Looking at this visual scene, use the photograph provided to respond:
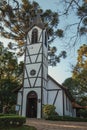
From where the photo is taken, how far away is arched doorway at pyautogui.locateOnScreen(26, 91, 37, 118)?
2772 cm

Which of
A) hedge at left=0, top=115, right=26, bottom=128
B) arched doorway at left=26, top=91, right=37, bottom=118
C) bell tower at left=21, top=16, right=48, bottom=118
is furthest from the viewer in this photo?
arched doorway at left=26, top=91, right=37, bottom=118

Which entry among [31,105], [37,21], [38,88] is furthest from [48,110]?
[37,21]

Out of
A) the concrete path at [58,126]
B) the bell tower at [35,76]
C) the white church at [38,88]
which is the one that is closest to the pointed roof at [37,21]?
the bell tower at [35,76]

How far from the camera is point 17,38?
33.9 meters

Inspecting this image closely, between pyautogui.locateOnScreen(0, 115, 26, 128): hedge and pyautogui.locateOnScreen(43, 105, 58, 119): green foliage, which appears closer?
pyautogui.locateOnScreen(0, 115, 26, 128): hedge

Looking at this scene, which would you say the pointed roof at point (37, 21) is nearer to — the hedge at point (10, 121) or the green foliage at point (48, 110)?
the green foliage at point (48, 110)

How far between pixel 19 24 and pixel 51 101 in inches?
491

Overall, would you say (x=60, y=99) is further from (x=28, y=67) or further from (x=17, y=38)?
(x=17, y=38)

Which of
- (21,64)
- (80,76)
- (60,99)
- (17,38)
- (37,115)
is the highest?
(17,38)

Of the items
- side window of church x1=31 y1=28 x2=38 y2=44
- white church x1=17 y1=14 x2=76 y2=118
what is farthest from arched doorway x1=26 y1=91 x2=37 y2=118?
side window of church x1=31 y1=28 x2=38 y2=44

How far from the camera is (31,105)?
28.5 meters

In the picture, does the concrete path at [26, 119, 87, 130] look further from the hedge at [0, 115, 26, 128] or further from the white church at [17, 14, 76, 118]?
the white church at [17, 14, 76, 118]

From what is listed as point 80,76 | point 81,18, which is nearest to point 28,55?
point 80,76

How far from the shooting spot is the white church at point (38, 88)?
2759 cm
